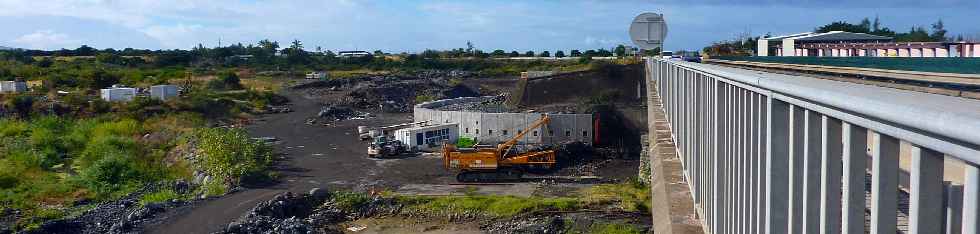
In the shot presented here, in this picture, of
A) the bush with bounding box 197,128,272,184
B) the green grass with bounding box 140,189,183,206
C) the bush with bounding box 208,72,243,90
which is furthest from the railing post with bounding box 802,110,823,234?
the bush with bounding box 208,72,243,90

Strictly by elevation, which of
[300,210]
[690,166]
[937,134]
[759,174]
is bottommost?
[300,210]

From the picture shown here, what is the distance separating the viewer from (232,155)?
103ft

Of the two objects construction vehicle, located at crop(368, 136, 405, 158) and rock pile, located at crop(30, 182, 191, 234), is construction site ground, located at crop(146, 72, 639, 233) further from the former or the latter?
rock pile, located at crop(30, 182, 191, 234)

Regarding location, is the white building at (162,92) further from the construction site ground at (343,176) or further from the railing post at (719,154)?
the railing post at (719,154)

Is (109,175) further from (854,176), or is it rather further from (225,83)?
(225,83)

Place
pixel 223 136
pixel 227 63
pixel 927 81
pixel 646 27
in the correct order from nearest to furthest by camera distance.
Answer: pixel 927 81 → pixel 646 27 → pixel 223 136 → pixel 227 63

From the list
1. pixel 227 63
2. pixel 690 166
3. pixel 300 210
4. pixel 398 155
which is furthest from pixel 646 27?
pixel 227 63

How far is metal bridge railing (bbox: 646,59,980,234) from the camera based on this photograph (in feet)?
5.66

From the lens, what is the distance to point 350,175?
31297mm

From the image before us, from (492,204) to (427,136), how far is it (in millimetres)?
13463

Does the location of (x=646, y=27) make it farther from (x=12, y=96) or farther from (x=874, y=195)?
(x=12, y=96)

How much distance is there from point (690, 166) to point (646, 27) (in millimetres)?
9825

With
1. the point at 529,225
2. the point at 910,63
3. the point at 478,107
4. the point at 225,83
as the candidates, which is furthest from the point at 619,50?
the point at 910,63

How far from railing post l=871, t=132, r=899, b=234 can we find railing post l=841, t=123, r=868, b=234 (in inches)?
8.1
